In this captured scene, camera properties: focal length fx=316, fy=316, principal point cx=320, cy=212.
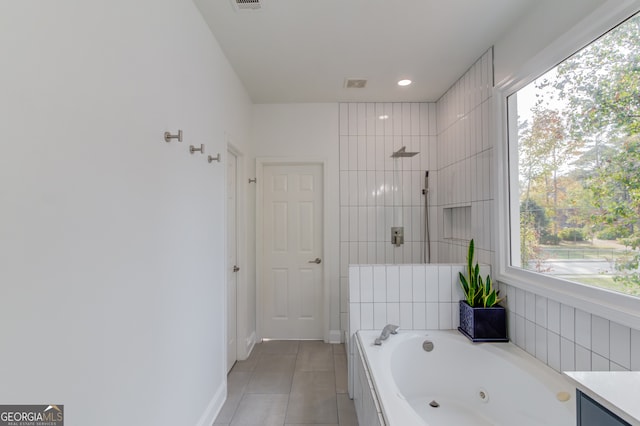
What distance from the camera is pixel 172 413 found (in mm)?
1558

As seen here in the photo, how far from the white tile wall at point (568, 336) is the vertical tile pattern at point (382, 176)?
55.4 inches

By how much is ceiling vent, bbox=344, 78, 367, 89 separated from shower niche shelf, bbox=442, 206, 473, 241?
58.2 inches

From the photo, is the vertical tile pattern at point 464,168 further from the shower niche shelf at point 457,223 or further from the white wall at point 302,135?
the white wall at point 302,135

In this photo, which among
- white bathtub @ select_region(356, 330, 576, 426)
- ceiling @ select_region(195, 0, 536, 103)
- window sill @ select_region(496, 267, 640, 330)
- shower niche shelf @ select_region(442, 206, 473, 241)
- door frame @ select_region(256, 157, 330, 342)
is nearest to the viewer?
window sill @ select_region(496, 267, 640, 330)

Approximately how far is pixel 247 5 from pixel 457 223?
2.52 metres

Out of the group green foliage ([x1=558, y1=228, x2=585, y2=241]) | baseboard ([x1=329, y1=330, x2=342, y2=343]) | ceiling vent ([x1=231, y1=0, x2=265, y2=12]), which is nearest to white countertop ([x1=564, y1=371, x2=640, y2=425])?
green foliage ([x1=558, y1=228, x2=585, y2=241])

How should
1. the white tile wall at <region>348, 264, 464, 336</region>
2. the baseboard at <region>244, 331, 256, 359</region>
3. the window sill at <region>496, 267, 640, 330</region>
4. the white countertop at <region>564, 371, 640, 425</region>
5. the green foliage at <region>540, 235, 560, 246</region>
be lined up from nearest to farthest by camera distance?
the white countertop at <region>564, 371, 640, 425</region> < the window sill at <region>496, 267, 640, 330</region> < the green foliage at <region>540, 235, 560, 246</region> < the white tile wall at <region>348, 264, 464, 336</region> < the baseboard at <region>244, 331, 256, 359</region>

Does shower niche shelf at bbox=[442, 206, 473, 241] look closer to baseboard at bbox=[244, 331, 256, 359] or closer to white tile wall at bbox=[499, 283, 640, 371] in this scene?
white tile wall at bbox=[499, 283, 640, 371]

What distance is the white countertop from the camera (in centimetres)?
74

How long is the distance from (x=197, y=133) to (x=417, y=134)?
2.44 meters

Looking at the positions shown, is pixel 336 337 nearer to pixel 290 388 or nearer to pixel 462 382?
pixel 290 388

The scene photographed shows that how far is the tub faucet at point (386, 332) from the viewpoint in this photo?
2.08 m

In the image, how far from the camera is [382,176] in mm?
3479

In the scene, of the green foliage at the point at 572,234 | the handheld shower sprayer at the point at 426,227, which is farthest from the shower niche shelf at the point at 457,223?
the green foliage at the point at 572,234
